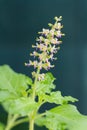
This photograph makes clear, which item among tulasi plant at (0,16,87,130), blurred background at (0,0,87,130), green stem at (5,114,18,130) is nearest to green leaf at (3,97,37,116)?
tulasi plant at (0,16,87,130)

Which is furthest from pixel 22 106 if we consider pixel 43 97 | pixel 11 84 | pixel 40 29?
pixel 40 29

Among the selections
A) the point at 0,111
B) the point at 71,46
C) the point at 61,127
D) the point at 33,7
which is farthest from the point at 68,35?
the point at 61,127

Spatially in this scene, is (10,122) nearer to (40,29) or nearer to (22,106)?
(22,106)

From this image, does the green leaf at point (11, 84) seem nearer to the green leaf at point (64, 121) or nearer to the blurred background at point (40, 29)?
the green leaf at point (64, 121)

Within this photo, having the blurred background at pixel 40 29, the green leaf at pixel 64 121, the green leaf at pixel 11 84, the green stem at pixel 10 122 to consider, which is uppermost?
the blurred background at pixel 40 29

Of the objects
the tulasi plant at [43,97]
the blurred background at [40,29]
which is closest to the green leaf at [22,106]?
the tulasi plant at [43,97]

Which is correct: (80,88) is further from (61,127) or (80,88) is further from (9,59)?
(61,127)
